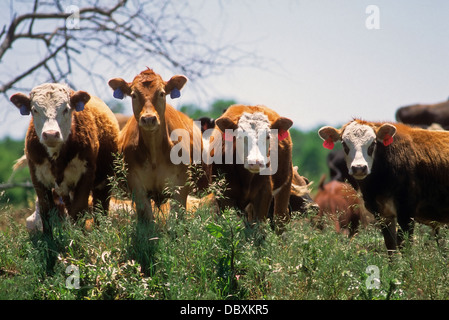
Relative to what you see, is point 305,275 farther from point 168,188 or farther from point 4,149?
point 4,149

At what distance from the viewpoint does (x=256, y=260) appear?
5887 mm

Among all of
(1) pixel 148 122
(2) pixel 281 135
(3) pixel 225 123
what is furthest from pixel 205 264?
(2) pixel 281 135

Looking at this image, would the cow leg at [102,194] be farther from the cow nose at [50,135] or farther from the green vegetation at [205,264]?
the cow nose at [50,135]

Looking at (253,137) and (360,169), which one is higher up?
(253,137)

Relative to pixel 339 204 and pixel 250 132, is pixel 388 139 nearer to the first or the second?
pixel 250 132

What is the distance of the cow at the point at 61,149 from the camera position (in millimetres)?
6609

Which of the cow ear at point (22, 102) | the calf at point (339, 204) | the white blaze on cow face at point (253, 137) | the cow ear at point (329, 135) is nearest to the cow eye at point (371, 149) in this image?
the cow ear at point (329, 135)

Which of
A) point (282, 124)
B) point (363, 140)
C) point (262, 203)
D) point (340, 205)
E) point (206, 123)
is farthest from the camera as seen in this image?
point (340, 205)

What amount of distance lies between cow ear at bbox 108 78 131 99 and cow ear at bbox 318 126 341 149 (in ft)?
8.61

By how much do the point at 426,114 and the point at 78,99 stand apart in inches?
535

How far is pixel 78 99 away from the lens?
6906mm

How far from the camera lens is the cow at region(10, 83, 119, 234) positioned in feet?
21.7

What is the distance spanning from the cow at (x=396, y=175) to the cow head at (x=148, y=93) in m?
2.34

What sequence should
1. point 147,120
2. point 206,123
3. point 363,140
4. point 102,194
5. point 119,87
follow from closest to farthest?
point 147,120
point 363,140
point 119,87
point 102,194
point 206,123
